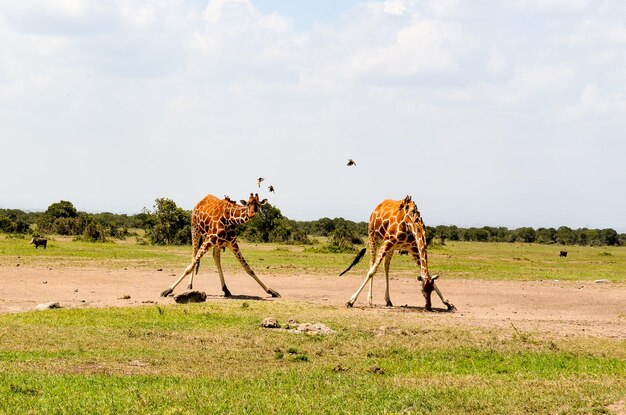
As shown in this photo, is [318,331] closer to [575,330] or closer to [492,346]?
[492,346]

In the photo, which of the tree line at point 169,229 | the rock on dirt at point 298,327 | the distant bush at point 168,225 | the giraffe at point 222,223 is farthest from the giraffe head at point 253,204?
the distant bush at point 168,225

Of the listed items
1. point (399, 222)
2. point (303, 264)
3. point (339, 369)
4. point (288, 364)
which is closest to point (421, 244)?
point (399, 222)

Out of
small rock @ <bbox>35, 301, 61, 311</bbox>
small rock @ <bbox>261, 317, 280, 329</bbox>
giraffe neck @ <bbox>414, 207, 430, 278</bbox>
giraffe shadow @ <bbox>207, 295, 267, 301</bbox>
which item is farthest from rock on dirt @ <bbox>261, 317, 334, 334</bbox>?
small rock @ <bbox>35, 301, 61, 311</bbox>

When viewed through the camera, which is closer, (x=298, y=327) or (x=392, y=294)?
(x=298, y=327)

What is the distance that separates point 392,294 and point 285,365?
509 inches

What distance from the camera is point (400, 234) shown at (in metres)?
22.0

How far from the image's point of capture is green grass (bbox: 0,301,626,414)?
10.7 metres

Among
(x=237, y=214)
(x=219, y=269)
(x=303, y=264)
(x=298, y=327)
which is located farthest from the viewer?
(x=303, y=264)

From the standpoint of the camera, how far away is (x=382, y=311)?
20875 millimetres

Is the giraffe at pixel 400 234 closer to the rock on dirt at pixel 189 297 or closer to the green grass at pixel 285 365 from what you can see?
the green grass at pixel 285 365

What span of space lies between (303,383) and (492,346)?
5.22m

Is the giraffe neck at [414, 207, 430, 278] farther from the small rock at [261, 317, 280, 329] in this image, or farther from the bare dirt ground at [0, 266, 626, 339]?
the small rock at [261, 317, 280, 329]

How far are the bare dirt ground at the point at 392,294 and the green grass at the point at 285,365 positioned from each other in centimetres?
179

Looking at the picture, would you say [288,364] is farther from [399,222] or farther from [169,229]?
[169,229]
